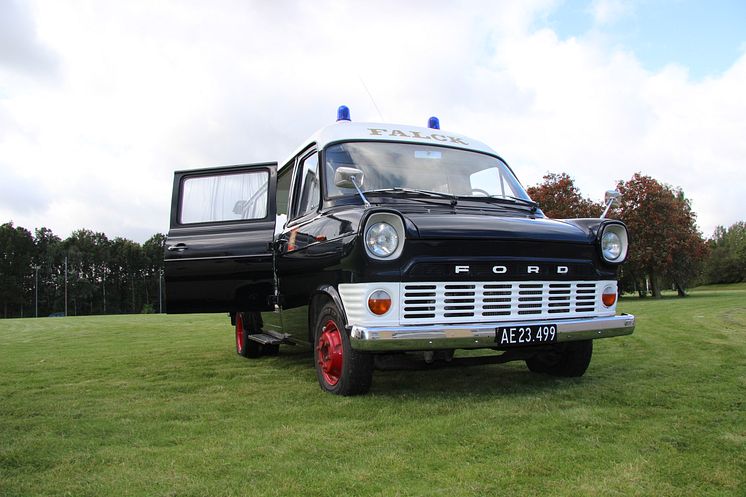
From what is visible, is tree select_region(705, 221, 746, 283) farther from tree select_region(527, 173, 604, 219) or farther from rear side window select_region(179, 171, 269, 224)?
rear side window select_region(179, 171, 269, 224)

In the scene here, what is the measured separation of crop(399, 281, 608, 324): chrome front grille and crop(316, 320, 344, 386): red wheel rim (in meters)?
0.75

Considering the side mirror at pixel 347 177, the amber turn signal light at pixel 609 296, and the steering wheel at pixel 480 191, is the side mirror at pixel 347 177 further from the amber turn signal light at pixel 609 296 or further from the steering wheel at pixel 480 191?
the amber turn signal light at pixel 609 296

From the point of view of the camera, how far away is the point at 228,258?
19.7ft

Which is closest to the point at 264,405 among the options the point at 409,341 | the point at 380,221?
the point at 409,341

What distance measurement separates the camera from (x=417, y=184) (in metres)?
5.38

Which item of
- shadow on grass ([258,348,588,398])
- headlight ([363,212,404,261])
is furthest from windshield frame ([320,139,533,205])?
shadow on grass ([258,348,588,398])

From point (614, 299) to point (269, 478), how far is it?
134 inches

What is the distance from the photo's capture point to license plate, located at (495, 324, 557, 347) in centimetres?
416

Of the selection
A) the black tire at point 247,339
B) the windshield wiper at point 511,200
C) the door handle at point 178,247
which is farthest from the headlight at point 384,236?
the black tire at point 247,339

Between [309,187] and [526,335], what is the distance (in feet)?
8.52

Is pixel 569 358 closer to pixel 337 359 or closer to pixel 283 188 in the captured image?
pixel 337 359

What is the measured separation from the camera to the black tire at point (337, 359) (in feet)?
14.4

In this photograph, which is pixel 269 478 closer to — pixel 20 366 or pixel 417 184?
pixel 417 184

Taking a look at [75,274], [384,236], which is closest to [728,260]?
[75,274]
